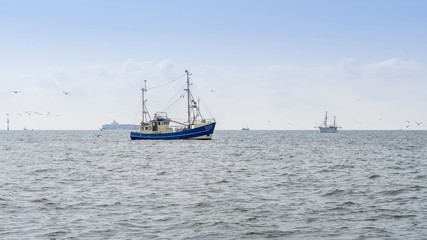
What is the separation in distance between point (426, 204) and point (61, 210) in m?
15.9

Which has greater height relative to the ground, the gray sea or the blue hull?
the blue hull

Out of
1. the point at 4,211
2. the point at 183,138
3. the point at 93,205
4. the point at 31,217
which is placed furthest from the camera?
the point at 183,138

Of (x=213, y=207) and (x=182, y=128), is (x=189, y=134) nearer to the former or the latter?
(x=182, y=128)

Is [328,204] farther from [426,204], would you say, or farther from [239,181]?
Result: [239,181]

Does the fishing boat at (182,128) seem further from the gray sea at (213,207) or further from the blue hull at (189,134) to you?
the gray sea at (213,207)

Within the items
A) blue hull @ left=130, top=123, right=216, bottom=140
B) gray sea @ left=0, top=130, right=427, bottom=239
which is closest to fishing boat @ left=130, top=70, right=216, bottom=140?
blue hull @ left=130, top=123, right=216, bottom=140

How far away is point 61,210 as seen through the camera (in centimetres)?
1964

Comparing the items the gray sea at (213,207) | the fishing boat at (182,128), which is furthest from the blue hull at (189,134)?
the gray sea at (213,207)

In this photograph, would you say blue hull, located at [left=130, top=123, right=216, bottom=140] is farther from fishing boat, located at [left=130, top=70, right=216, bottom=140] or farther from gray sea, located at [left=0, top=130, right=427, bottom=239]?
gray sea, located at [left=0, top=130, right=427, bottom=239]

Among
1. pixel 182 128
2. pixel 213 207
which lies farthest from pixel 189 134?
pixel 213 207

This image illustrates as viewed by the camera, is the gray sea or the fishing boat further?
the fishing boat

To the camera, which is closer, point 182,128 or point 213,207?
point 213,207

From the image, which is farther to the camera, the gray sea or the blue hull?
the blue hull

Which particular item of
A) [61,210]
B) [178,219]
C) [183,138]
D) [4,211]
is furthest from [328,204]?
[183,138]
